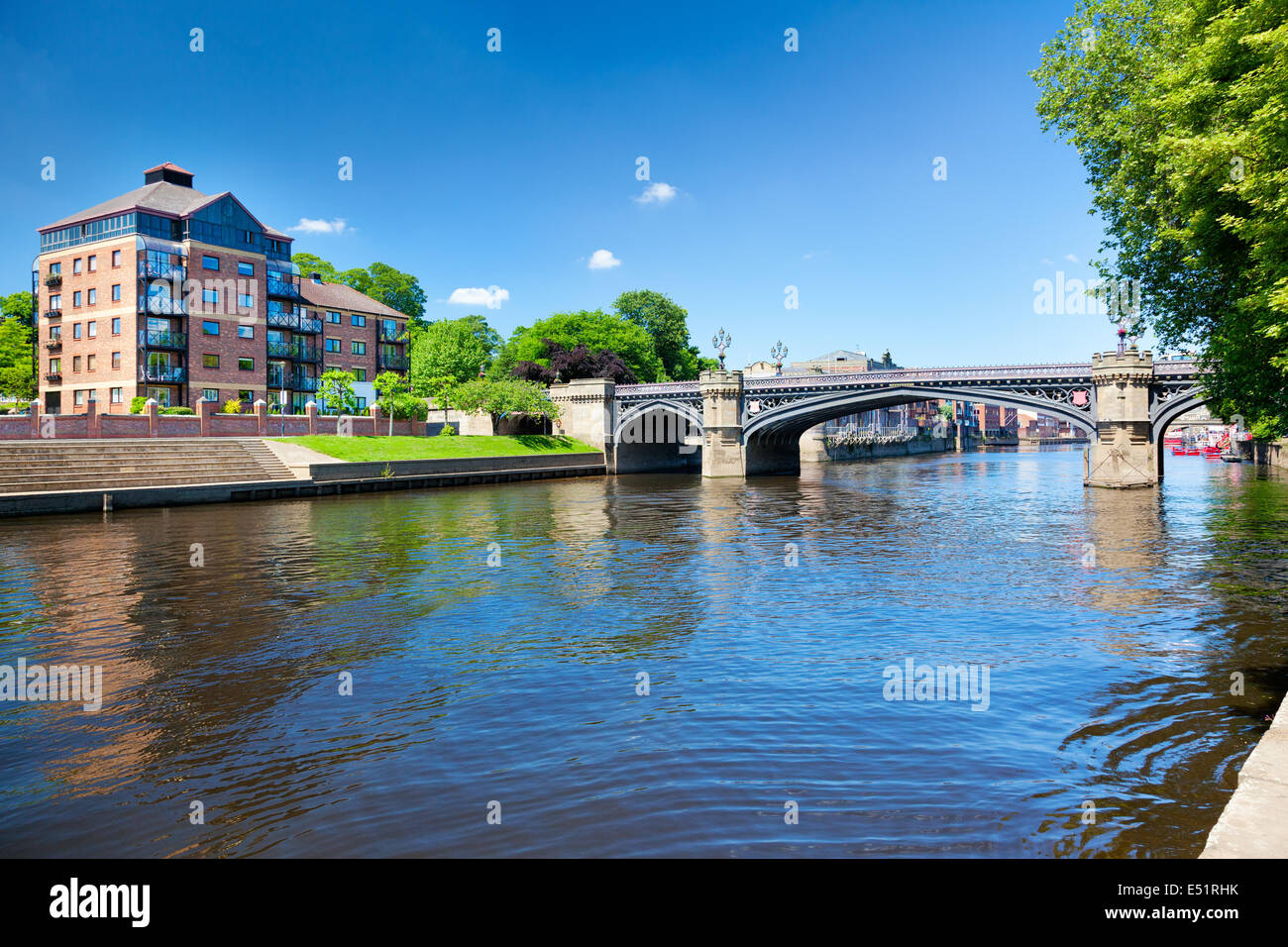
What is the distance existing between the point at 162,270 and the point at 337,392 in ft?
50.8

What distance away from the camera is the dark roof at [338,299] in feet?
260

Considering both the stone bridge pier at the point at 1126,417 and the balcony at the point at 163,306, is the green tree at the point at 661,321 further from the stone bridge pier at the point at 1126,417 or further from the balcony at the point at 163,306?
the stone bridge pier at the point at 1126,417

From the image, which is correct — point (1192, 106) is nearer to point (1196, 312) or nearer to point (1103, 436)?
point (1196, 312)

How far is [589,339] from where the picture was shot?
97.8 metres

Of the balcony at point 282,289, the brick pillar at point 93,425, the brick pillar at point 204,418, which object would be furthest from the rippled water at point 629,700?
the balcony at point 282,289

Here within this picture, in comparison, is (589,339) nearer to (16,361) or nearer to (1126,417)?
(16,361)

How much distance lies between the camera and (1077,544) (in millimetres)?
27891

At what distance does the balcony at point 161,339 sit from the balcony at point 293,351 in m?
8.75

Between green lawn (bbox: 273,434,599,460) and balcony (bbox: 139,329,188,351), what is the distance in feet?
52.2

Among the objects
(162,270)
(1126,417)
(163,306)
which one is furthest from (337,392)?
(1126,417)

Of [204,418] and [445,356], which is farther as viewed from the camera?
[445,356]

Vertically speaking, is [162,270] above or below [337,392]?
above

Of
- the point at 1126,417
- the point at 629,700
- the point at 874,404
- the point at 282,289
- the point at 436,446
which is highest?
the point at 282,289
